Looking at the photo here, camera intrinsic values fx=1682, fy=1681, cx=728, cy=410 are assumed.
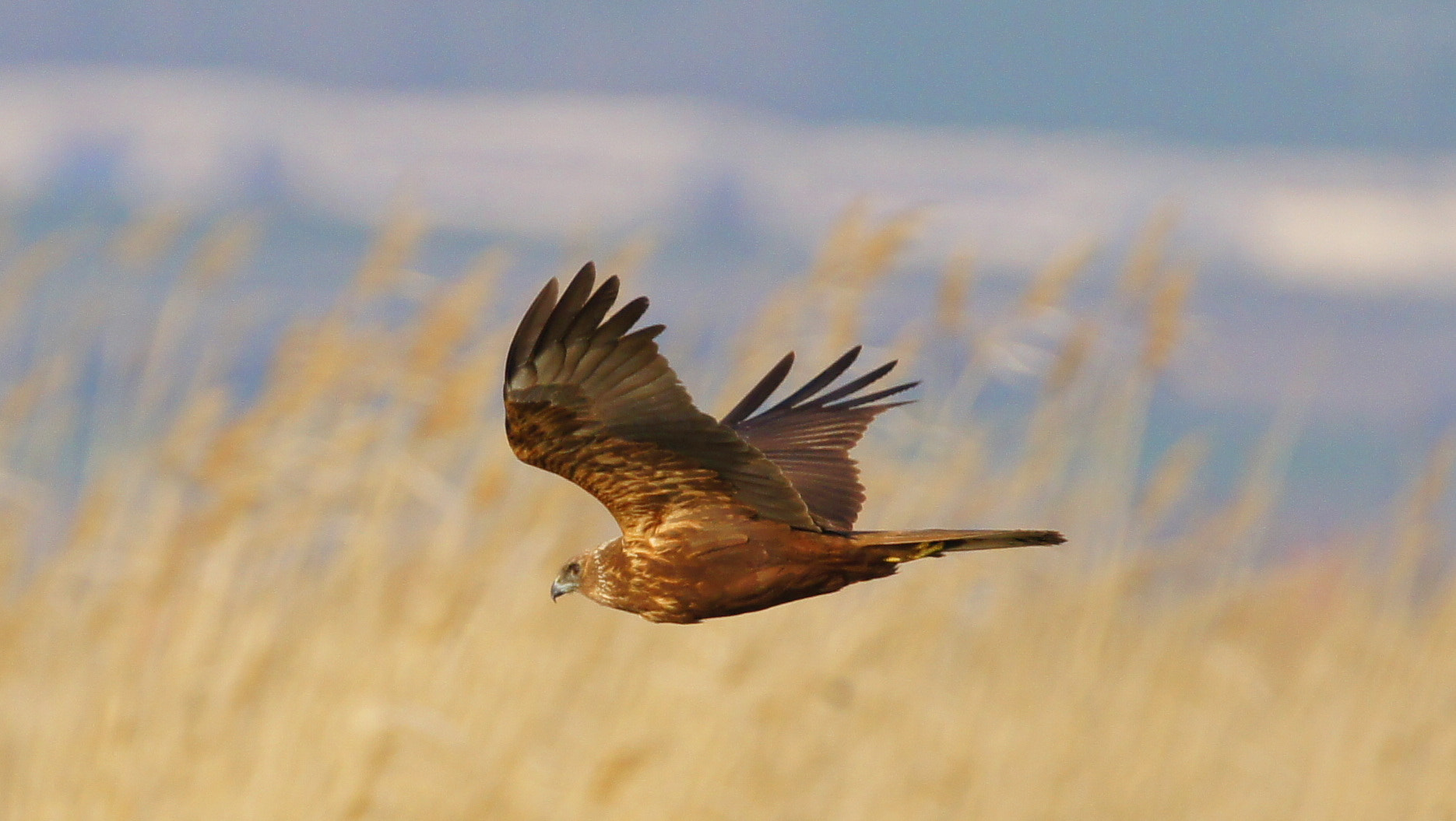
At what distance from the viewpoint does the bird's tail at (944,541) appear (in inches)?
49.7

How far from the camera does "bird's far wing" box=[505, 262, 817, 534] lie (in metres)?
1.47

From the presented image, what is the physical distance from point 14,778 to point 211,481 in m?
0.94

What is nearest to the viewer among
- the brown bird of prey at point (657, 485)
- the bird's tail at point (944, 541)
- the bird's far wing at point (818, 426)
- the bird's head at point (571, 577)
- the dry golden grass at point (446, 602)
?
the bird's tail at point (944, 541)

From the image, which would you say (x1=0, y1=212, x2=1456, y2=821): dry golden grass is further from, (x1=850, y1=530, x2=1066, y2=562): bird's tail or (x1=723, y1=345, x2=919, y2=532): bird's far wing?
(x1=850, y1=530, x2=1066, y2=562): bird's tail

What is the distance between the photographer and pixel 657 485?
153 cm

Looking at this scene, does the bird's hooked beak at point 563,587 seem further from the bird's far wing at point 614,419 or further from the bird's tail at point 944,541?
the bird's tail at point 944,541

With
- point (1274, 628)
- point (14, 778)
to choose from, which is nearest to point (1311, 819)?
point (1274, 628)

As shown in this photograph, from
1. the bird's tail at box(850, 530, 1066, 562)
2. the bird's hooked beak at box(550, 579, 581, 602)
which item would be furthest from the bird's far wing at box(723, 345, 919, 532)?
the bird's tail at box(850, 530, 1066, 562)

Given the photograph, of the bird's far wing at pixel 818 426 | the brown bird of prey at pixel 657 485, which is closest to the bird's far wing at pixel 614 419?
the brown bird of prey at pixel 657 485

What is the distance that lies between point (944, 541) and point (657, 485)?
301mm

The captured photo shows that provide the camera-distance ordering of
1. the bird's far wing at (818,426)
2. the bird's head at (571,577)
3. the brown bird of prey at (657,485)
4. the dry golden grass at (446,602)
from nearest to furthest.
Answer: the brown bird of prey at (657,485), the bird's head at (571,577), the bird's far wing at (818,426), the dry golden grass at (446,602)

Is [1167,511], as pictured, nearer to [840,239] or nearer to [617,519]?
[840,239]

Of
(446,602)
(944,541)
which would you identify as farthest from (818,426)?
(446,602)

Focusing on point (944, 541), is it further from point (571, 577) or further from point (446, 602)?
point (446, 602)
